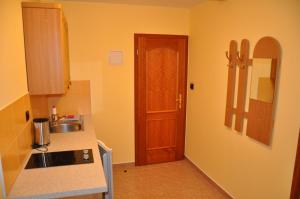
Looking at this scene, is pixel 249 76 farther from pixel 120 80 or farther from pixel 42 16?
pixel 42 16

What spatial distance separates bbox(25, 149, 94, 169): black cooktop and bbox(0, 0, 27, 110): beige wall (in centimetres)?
54

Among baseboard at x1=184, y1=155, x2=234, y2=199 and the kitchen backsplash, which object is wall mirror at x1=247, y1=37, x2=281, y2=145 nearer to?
baseboard at x1=184, y1=155, x2=234, y2=199

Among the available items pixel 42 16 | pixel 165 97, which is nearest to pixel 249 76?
pixel 165 97

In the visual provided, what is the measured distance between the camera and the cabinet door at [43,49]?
1910 millimetres

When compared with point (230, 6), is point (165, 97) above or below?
below

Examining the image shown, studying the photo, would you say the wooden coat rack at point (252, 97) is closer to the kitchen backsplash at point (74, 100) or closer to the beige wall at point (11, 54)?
the kitchen backsplash at point (74, 100)

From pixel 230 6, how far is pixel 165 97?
5.28 feet

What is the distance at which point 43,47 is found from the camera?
1970 millimetres

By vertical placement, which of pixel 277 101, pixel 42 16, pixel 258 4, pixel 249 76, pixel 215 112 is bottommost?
pixel 215 112

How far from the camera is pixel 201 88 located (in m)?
3.21

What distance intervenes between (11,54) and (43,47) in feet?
1.45

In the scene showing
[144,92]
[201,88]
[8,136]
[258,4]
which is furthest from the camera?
[144,92]

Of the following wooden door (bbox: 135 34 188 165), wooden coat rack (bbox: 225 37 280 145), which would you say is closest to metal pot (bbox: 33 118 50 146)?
wooden door (bbox: 135 34 188 165)

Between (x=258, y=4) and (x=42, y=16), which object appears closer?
(x=42, y=16)
